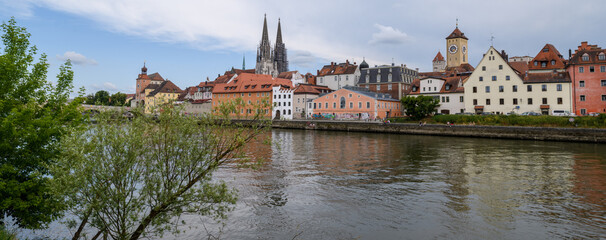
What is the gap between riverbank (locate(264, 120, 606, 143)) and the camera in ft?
139

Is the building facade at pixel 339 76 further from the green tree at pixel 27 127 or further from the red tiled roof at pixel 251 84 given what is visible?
the green tree at pixel 27 127

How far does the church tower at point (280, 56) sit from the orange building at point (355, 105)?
248ft

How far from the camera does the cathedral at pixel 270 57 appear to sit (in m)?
150

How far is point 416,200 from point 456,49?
402 ft

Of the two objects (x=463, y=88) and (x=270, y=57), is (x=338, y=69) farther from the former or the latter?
(x=270, y=57)

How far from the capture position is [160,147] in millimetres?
9016

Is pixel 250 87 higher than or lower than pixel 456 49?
lower

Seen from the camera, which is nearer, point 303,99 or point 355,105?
point 355,105

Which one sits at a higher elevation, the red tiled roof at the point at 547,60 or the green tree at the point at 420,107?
the red tiled roof at the point at 547,60

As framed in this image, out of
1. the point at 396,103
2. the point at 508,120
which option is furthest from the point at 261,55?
the point at 508,120

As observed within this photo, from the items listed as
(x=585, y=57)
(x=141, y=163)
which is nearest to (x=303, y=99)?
(x=585, y=57)

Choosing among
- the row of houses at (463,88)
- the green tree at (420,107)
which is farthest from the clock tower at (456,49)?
the green tree at (420,107)

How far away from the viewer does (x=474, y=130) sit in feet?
167

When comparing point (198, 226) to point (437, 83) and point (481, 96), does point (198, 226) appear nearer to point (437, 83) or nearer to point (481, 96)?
point (481, 96)
